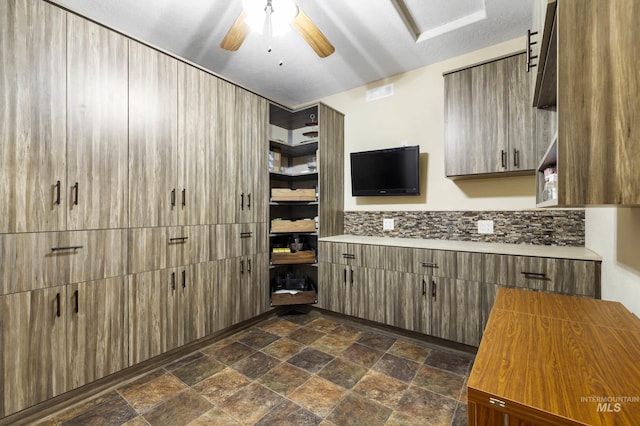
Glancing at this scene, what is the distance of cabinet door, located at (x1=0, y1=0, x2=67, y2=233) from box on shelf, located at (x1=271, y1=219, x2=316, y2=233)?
5.94 feet

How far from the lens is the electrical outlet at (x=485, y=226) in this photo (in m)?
2.69

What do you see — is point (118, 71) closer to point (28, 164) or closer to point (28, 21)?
point (28, 21)

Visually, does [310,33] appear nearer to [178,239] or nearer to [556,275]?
[178,239]

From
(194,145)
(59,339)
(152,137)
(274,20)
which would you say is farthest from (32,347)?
(274,20)

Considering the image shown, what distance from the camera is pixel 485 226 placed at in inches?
107

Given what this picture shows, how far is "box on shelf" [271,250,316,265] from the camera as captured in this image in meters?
Result: 3.17

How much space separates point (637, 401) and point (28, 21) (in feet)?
9.84

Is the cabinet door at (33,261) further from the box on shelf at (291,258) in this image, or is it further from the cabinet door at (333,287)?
the cabinet door at (333,287)

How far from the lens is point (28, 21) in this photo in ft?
5.29

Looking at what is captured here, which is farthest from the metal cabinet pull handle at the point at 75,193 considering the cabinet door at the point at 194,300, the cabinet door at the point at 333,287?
the cabinet door at the point at 333,287

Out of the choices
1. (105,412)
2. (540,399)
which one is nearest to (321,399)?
(105,412)

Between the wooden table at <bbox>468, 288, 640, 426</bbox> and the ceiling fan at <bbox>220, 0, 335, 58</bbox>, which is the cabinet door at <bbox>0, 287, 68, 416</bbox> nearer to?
the ceiling fan at <bbox>220, 0, 335, 58</bbox>

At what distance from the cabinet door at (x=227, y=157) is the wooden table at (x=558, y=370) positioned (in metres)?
2.31

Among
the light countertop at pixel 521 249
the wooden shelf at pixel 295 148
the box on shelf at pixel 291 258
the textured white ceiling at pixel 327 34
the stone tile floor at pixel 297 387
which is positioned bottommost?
the stone tile floor at pixel 297 387
